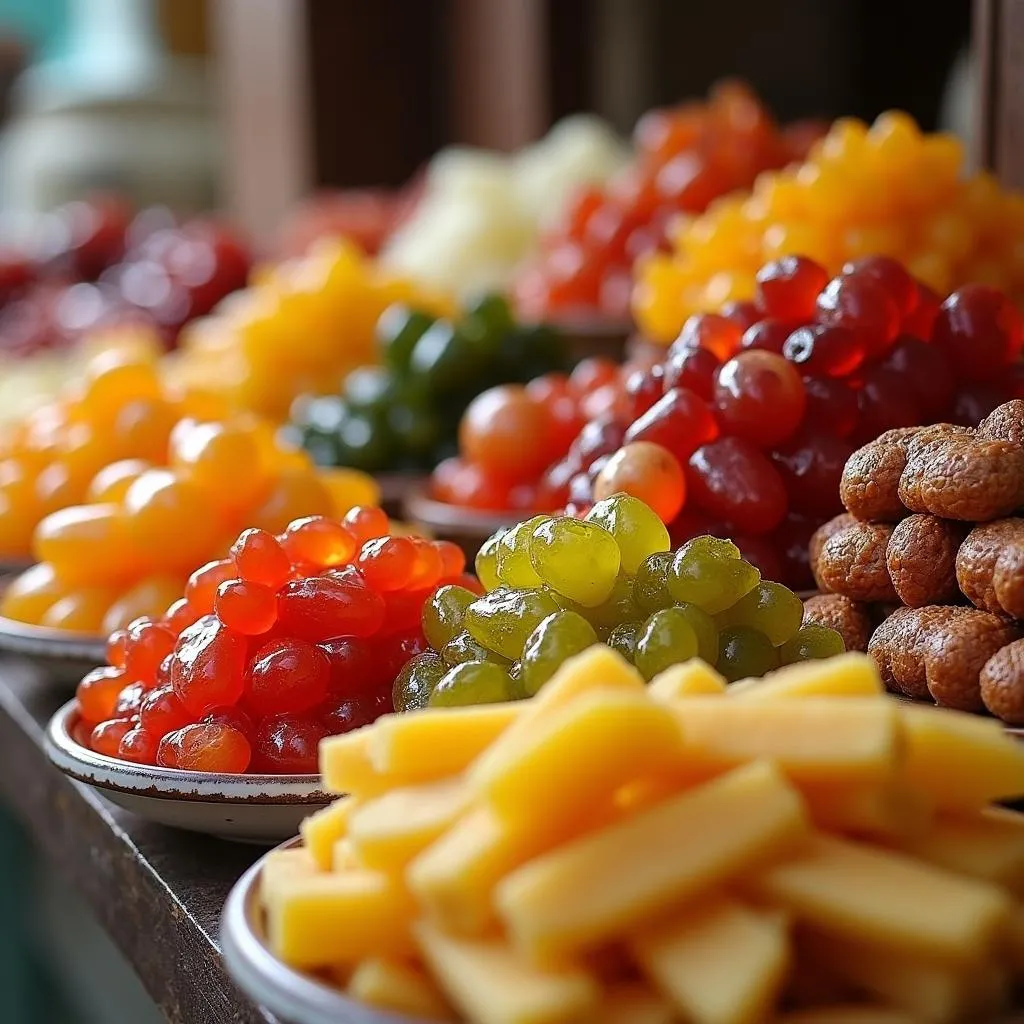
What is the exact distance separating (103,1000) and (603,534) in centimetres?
154

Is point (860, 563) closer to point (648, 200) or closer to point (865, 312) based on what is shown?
point (865, 312)

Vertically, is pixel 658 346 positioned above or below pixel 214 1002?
above

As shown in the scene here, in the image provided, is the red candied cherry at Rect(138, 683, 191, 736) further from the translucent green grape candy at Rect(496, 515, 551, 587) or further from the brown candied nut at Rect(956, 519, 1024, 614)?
the brown candied nut at Rect(956, 519, 1024, 614)

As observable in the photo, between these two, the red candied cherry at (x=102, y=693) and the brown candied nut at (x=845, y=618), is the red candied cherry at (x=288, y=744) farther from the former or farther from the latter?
the brown candied nut at (x=845, y=618)

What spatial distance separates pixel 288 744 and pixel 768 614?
269 mm

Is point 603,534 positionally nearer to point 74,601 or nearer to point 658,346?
point 74,601

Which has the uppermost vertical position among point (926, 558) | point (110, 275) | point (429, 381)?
point (926, 558)

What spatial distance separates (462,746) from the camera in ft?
1.93

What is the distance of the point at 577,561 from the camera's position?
723mm

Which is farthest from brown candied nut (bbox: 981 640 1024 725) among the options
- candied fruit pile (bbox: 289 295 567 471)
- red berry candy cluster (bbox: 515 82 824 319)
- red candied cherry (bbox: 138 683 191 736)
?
red berry candy cluster (bbox: 515 82 824 319)

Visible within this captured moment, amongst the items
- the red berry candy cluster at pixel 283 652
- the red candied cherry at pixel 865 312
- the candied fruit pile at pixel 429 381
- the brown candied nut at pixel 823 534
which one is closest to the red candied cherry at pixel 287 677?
the red berry candy cluster at pixel 283 652

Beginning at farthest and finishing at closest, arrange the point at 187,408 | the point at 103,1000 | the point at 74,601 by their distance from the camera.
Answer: the point at 103,1000, the point at 187,408, the point at 74,601

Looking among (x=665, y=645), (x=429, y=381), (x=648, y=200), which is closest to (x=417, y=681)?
(x=665, y=645)

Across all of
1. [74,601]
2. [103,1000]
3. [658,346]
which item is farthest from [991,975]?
[103,1000]
